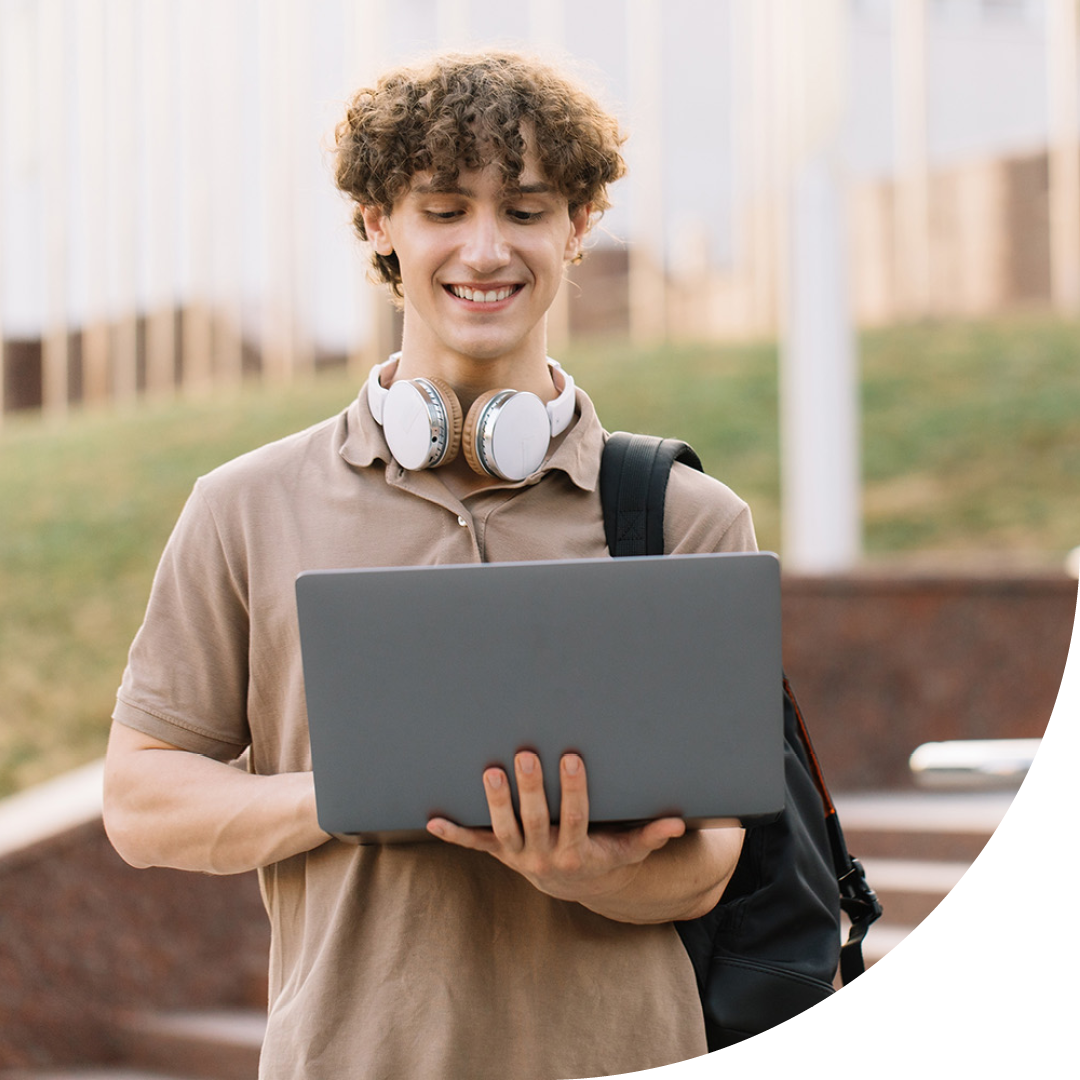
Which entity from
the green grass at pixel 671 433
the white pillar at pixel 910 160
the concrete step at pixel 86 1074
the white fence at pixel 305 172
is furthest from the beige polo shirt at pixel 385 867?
the white pillar at pixel 910 160

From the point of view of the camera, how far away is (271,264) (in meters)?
11.2

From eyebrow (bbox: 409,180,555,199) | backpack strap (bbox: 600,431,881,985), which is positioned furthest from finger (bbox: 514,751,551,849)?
eyebrow (bbox: 409,180,555,199)

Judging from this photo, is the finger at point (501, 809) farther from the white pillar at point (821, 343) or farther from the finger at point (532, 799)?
the white pillar at point (821, 343)

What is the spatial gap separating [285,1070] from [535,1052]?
0.27m

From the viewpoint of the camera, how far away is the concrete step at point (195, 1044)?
13.2ft

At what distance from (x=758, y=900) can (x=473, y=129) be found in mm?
942

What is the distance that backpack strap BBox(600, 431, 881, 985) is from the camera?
5.28 ft

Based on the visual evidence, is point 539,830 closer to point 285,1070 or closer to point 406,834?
point 406,834

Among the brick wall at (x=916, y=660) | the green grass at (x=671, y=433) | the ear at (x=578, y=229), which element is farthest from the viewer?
the green grass at (x=671, y=433)

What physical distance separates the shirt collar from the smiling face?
0.13m

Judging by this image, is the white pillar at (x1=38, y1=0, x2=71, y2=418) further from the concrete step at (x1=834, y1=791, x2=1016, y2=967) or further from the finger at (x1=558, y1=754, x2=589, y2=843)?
the finger at (x1=558, y1=754, x2=589, y2=843)

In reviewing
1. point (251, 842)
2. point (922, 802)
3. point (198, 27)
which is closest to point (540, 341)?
point (251, 842)

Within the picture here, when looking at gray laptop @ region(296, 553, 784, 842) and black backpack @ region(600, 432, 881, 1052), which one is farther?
black backpack @ region(600, 432, 881, 1052)

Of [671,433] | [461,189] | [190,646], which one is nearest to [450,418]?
[461,189]
